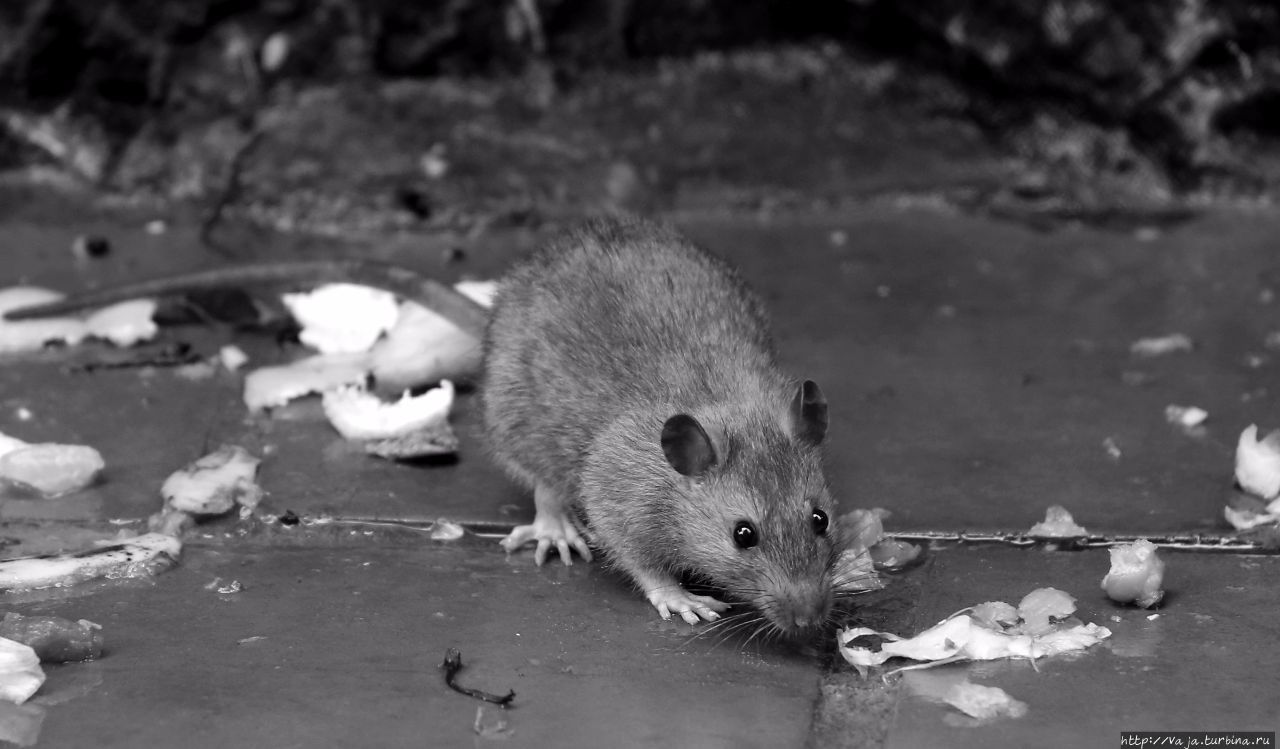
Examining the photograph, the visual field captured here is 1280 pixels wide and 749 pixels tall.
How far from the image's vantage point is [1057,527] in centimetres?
427

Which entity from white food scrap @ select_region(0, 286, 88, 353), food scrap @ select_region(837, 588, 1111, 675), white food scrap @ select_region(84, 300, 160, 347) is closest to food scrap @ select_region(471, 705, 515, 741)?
food scrap @ select_region(837, 588, 1111, 675)

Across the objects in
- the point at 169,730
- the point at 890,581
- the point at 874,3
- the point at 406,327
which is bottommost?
the point at 169,730

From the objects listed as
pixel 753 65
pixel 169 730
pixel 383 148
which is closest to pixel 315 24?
pixel 383 148

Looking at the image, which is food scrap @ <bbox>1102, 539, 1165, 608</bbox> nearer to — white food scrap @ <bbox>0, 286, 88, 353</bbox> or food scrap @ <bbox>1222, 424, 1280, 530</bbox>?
food scrap @ <bbox>1222, 424, 1280, 530</bbox>

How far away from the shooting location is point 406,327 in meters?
5.55

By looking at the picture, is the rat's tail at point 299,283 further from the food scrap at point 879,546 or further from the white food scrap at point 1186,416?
the white food scrap at point 1186,416

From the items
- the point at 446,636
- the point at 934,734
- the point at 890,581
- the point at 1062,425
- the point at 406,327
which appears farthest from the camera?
the point at 406,327

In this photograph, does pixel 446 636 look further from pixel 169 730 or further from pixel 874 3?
pixel 874 3

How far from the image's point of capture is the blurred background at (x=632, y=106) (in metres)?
6.74

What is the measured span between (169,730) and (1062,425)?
2817mm

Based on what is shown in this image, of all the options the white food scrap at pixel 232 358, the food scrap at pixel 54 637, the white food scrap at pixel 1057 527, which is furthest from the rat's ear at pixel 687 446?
the white food scrap at pixel 232 358

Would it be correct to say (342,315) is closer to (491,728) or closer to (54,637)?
(54,637)

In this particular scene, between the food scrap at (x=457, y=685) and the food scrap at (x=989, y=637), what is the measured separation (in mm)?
768

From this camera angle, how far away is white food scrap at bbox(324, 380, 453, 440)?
4973 mm
